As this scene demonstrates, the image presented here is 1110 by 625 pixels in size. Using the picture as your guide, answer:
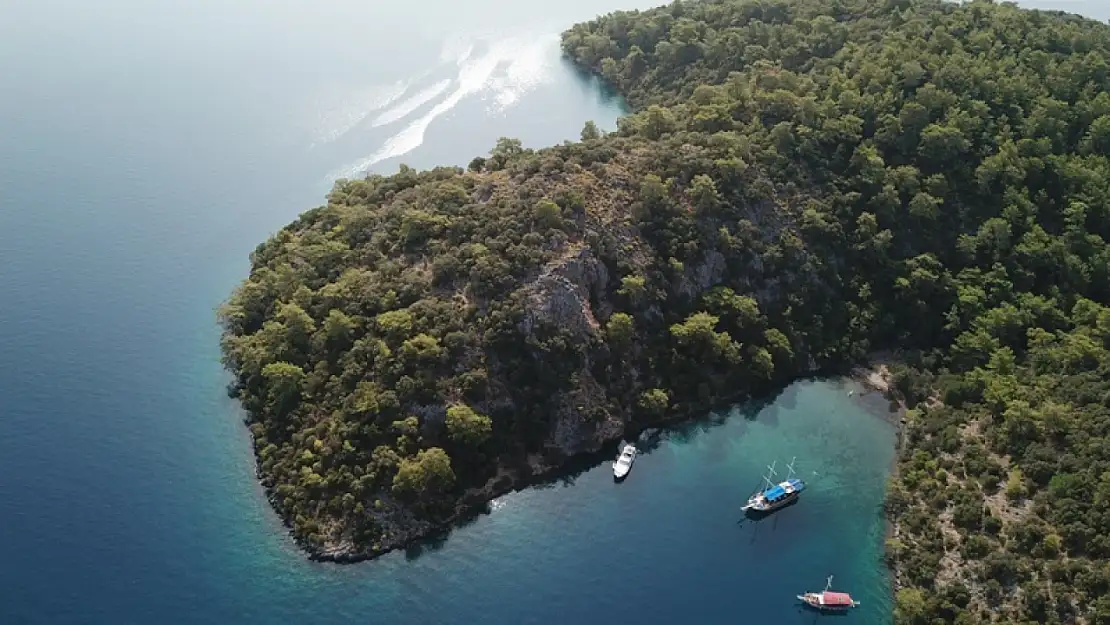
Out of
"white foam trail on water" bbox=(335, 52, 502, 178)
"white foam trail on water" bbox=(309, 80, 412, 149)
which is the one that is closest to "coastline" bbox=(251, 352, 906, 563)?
"white foam trail on water" bbox=(335, 52, 502, 178)

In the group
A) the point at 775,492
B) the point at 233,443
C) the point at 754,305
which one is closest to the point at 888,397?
the point at 754,305

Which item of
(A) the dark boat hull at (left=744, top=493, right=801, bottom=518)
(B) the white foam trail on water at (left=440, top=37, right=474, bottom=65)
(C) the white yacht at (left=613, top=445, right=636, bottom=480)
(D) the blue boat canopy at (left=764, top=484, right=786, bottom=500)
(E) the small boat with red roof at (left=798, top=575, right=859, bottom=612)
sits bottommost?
(E) the small boat with red roof at (left=798, top=575, right=859, bottom=612)

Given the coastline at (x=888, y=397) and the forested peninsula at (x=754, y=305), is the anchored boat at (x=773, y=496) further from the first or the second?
the forested peninsula at (x=754, y=305)

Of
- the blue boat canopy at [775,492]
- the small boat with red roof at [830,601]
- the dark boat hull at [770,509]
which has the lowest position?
the small boat with red roof at [830,601]

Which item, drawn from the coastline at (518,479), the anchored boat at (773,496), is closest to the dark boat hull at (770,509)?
the anchored boat at (773,496)

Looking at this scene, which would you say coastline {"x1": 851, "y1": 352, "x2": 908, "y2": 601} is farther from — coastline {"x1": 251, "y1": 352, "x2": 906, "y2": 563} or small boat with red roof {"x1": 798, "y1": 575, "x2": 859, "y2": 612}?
small boat with red roof {"x1": 798, "y1": 575, "x2": 859, "y2": 612}
